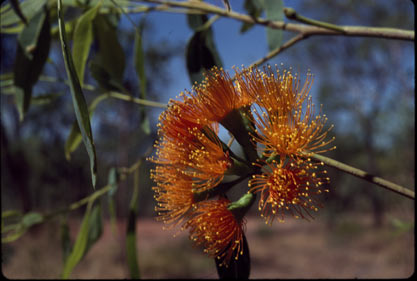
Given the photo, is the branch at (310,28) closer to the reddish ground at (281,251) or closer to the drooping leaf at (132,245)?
the drooping leaf at (132,245)

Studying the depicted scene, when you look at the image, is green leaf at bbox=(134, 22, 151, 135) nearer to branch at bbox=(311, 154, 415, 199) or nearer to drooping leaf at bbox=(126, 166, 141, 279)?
drooping leaf at bbox=(126, 166, 141, 279)

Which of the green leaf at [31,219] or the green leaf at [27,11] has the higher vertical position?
the green leaf at [27,11]

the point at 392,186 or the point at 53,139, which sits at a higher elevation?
the point at 53,139

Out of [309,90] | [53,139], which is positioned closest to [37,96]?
[309,90]

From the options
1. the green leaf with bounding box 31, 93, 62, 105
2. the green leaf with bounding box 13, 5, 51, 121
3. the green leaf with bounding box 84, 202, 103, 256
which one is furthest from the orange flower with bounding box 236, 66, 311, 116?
the green leaf with bounding box 31, 93, 62, 105

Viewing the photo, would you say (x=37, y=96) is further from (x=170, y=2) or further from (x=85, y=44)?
(x=170, y=2)

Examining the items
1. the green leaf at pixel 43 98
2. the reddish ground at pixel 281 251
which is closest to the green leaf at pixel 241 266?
the green leaf at pixel 43 98

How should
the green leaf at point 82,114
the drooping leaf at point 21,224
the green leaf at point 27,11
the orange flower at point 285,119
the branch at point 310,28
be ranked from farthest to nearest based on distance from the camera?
the drooping leaf at point 21,224, the green leaf at point 27,11, the branch at point 310,28, the orange flower at point 285,119, the green leaf at point 82,114
